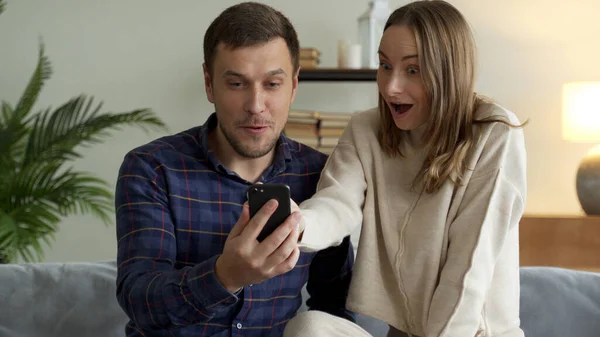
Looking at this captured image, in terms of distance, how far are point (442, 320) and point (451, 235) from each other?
18 centimetres

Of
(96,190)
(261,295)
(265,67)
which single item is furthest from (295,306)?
(96,190)

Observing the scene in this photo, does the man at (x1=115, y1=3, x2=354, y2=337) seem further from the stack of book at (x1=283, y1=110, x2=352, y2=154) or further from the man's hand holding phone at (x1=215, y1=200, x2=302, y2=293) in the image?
the stack of book at (x1=283, y1=110, x2=352, y2=154)

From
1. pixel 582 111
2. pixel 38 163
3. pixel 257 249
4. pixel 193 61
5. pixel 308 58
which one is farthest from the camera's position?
pixel 193 61

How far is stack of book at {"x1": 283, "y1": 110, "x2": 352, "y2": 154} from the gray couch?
6.17 ft

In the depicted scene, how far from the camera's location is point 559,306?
207cm

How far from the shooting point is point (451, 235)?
173 cm

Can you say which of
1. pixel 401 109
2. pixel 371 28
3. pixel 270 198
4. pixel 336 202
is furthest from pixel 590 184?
pixel 270 198

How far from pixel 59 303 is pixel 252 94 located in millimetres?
742

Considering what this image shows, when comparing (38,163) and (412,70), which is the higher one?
(412,70)

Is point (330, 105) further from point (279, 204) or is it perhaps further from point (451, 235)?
point (279, 204)

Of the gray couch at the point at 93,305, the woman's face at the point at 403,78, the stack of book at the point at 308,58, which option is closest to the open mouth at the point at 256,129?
the woman's face at the point at 403,78

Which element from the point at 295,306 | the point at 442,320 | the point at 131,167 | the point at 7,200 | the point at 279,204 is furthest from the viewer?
the point at 7,200

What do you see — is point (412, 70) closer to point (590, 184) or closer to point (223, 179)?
point (223, 179)

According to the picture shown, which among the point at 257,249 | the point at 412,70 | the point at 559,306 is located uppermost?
the point at 412,70
